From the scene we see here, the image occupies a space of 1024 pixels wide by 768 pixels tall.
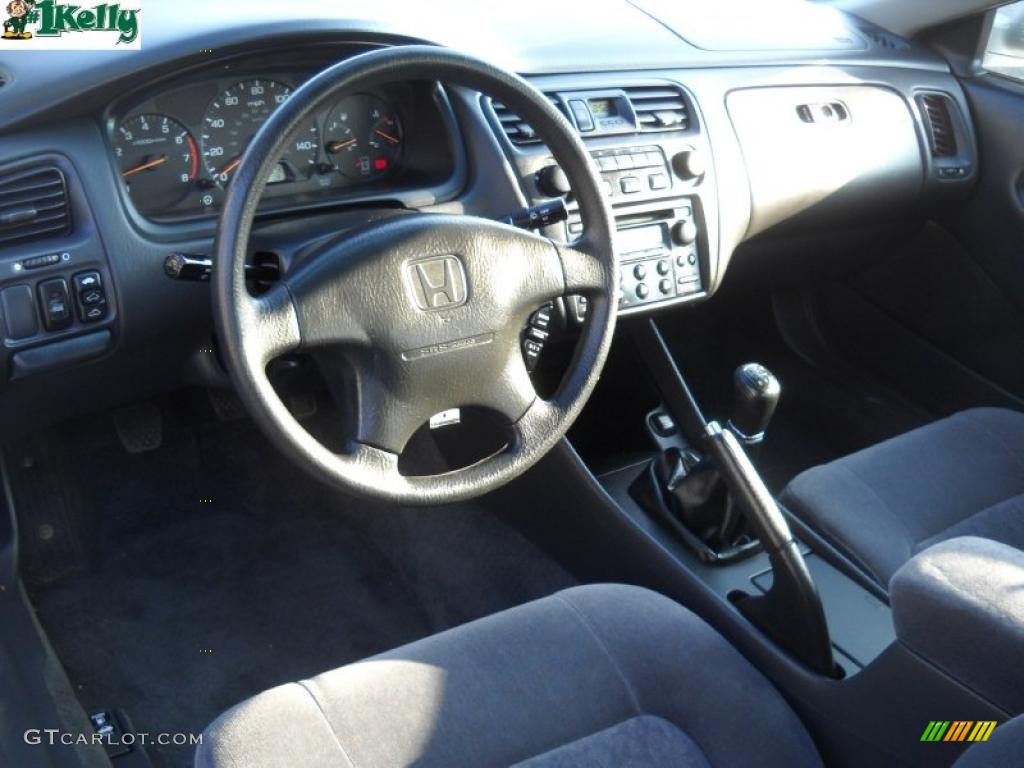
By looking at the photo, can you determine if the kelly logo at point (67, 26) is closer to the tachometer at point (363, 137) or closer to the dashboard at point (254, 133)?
the dashboard at point (254, 133)

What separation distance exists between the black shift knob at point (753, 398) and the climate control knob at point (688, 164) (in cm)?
41

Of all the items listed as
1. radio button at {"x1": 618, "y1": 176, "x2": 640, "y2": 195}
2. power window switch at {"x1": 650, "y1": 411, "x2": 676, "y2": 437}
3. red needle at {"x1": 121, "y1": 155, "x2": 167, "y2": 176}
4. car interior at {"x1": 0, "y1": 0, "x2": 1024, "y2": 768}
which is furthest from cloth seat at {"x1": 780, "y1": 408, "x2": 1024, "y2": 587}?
red needle at {"x1": 121, "y1": 155, "x2": 167, "y2": 176}

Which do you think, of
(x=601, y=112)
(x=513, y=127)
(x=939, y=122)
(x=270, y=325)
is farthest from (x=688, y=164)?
(x=270, y=325)

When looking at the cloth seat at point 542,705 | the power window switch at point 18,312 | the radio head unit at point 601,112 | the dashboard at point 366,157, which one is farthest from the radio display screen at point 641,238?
the power window switch at point 18,312

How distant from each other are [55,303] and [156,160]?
Answer: 251 mm

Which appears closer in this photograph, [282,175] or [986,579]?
[986,579]

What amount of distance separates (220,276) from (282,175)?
1.77 ft

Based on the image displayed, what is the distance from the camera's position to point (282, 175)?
173 centimetres

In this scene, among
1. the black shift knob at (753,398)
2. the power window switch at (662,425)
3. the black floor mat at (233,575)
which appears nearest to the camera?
the black shift knob at (753,398)

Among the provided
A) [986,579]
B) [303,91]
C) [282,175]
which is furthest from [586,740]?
[282,175]

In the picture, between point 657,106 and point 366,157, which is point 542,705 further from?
point 657,106

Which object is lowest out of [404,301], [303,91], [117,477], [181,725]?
[181,725]

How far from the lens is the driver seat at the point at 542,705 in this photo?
4.21ft

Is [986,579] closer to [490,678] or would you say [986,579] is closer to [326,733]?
[490,678]
